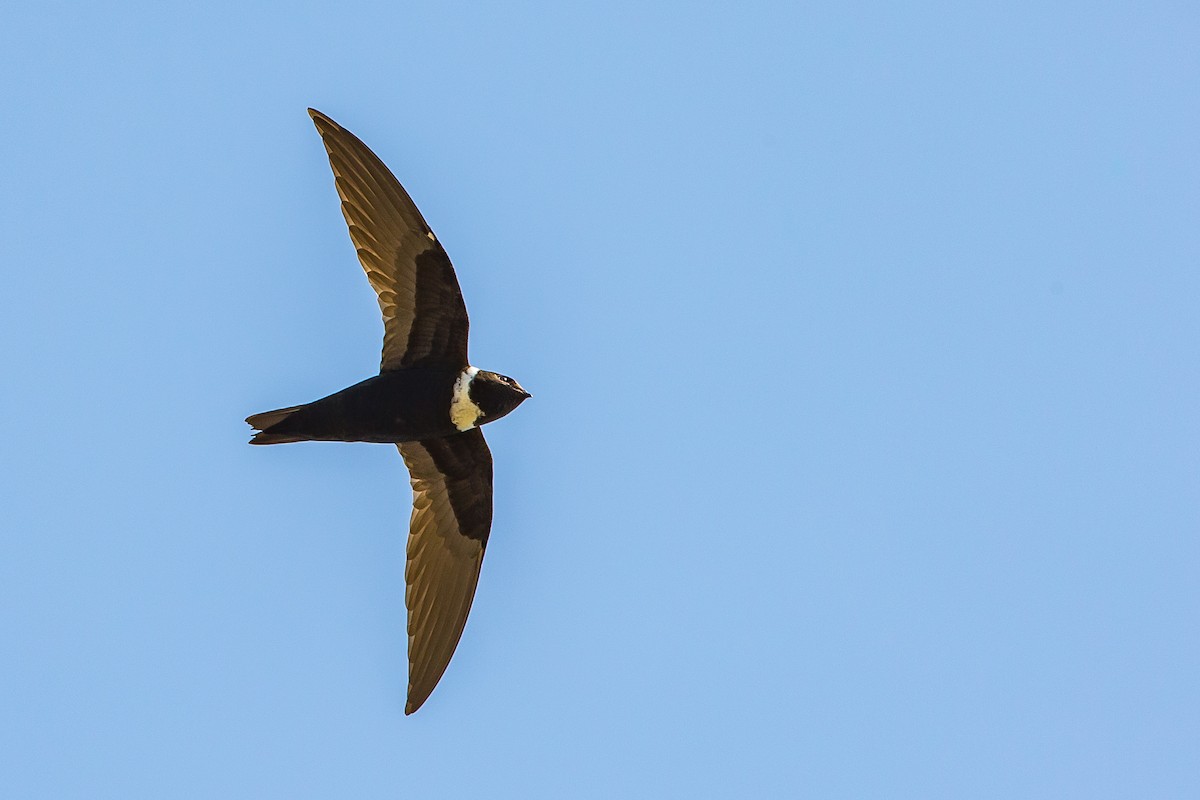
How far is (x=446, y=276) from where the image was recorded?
1070 centimetres

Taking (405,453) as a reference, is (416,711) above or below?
below

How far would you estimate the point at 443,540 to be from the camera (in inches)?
456

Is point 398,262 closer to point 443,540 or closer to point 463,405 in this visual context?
point 463,405

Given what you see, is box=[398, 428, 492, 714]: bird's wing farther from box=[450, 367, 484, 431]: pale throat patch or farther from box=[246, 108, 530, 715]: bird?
box=[450, 367, 484, 431]: pale throat patch

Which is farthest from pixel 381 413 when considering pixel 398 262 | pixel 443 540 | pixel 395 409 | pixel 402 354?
pixel 443 540

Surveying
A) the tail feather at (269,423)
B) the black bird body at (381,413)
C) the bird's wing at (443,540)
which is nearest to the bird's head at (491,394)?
the black bird body at (381,413)

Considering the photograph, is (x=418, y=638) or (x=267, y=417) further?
(x=418, y=638)

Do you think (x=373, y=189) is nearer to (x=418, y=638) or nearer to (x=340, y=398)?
(x=340, y=398)

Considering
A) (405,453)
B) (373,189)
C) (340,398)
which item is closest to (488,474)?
(405,453)

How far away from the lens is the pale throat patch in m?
10.7

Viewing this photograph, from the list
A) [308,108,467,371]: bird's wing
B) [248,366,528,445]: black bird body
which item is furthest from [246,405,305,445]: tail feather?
[308,108,467,371]: bird's wing

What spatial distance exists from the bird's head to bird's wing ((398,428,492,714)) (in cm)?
45

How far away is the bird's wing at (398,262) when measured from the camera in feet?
35.1

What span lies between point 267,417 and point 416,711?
2269 mm
